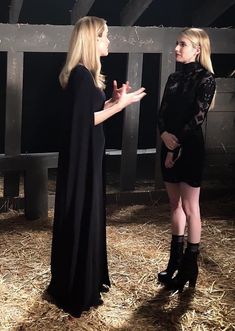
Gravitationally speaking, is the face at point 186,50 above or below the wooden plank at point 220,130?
above

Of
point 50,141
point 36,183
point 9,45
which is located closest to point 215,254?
point 36,183

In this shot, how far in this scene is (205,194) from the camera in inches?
248

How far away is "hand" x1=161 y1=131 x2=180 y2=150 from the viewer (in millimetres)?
3551

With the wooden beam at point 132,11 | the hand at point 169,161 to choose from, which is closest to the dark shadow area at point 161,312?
the hand at point 169,161

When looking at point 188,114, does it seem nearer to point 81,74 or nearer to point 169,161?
point 169,161

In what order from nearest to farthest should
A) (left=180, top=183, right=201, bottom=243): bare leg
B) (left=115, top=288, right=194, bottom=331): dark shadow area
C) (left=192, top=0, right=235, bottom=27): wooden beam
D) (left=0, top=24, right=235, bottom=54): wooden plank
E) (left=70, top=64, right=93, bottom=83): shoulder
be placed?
(left=70, top=64, right=93, bottom=83): shoulder < (left=115, top=288, right=194, bottom=331): dark shadow area < (left=180, top=183, right=201, bottom=243): bare leg < (left=0, top=24, right=235, bottom=54): wooden plank < (left=192, top=0, right=235, bottom=27): wooden beam

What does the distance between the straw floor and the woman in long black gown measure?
20 cm

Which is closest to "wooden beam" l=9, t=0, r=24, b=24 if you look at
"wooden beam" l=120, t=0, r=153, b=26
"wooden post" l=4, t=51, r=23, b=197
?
"wooden post" l=4, t=51, r=23, b=197

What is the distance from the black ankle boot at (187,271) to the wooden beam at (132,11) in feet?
9.97

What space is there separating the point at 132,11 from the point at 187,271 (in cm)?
331

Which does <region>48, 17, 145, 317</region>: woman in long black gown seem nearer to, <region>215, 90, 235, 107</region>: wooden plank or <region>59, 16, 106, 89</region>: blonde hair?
<region>59, 16, 106, 89</region>: blonde hair

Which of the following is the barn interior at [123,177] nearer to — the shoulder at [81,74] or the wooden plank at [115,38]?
the wooden plank at [115,38]

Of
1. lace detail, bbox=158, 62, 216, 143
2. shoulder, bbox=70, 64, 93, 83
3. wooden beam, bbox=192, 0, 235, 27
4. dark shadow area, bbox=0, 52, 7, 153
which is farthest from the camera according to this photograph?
dark shadow area, bbox=0, 52, 7, 153

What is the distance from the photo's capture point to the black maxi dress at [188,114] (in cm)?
346
